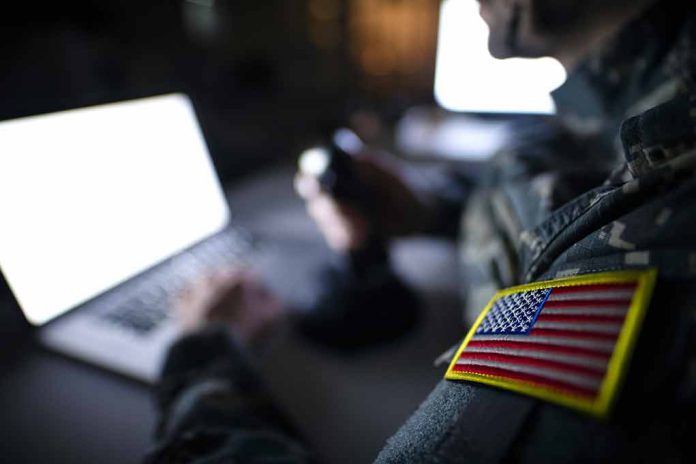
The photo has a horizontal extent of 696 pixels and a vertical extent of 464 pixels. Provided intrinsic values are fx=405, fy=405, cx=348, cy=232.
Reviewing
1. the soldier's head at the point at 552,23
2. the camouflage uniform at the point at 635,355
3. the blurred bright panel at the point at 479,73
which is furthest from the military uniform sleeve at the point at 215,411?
the blurred bright panel at the point at 479,73

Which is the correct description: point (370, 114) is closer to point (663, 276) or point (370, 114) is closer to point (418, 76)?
point (418, 76)

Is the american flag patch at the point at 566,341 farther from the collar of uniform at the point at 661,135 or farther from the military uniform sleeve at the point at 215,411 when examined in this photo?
the military uniform sleeve at the point at 215,411

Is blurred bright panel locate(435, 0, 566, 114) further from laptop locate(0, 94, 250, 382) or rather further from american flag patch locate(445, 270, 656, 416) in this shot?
american flag patch locate(445, 270, 656, 416)

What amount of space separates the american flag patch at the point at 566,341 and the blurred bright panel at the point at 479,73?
2.92ft

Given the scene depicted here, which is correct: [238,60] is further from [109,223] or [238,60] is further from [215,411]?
[215,411]

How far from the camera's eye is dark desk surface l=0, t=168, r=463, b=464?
40 centimetres

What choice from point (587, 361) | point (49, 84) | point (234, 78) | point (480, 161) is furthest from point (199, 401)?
point (234, 78)

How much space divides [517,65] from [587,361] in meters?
1.00

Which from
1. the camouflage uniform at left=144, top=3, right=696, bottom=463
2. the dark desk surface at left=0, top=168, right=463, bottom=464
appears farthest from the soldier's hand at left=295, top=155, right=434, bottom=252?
the camouflage uniform at left=144, top=3, right=696, bottom=463

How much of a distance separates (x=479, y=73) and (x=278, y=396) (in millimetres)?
957

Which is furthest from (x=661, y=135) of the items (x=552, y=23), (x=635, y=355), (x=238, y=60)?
(x=238, y=60)

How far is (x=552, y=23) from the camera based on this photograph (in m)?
0.52

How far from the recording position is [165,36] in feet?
3.01

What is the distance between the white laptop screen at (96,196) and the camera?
16.3 inches
